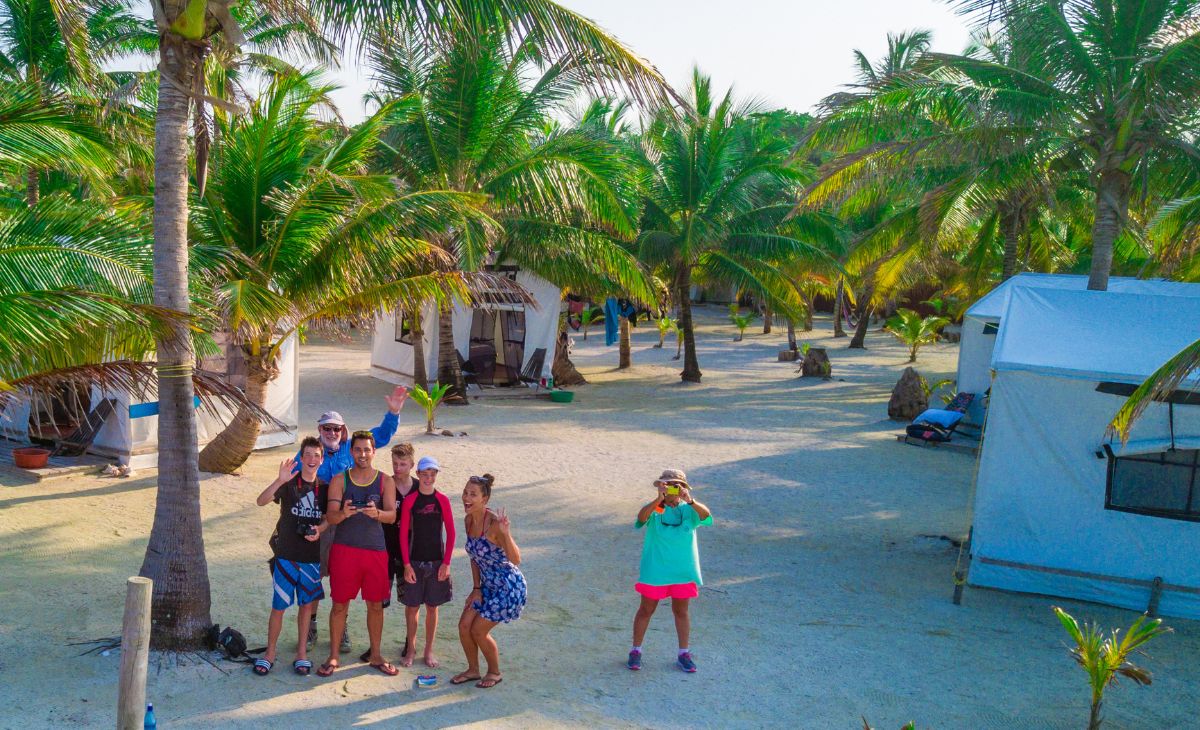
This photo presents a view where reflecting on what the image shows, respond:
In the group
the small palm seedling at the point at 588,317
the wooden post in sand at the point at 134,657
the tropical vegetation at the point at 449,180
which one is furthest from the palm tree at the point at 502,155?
the small palm seedling at the point at 588,317

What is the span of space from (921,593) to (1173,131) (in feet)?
21.3

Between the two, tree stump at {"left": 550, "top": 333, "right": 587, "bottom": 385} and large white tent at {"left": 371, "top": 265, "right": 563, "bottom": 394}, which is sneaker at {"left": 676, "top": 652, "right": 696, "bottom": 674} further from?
tree stump at {"left": 550, "top": 333, "right": 587, "bottom": 385}

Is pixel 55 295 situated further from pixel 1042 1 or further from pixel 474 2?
pixel 1042 1

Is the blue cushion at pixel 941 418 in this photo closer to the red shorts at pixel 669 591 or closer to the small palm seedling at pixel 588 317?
the red shorts at pixel 669 591

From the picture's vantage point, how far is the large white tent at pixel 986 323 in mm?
12875

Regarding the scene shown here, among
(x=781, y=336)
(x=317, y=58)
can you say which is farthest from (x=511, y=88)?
(x=781, y=336)

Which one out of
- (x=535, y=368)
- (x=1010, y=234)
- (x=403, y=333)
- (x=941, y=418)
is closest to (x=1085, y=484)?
(x=941, y=418)

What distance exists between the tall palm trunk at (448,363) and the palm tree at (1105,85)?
948 cm

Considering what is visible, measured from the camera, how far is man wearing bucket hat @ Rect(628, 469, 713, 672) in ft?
19.3

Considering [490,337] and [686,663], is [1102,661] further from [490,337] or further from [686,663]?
[490,337]

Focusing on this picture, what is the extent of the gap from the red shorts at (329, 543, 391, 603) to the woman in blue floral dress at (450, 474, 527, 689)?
54cm

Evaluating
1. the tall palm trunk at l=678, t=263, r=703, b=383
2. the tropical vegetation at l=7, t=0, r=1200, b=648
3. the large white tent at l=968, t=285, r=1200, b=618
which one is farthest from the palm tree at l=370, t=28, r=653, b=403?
the large white tent at l=968, t=285, r=1200, b=618

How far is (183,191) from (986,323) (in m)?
11.4

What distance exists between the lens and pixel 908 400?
16.2 meters
